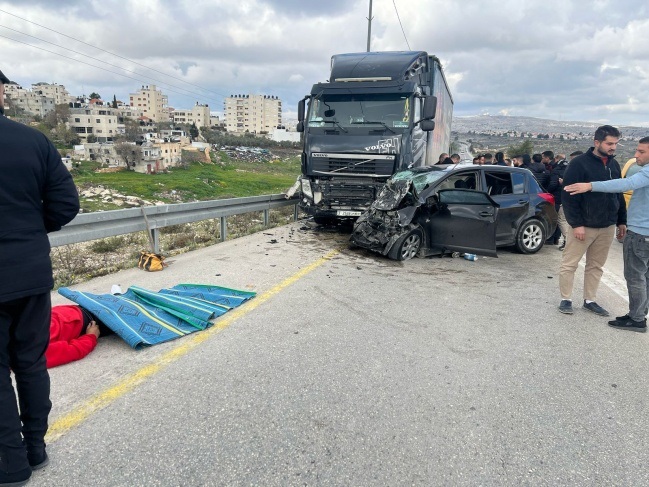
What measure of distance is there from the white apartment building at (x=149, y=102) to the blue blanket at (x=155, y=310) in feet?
572

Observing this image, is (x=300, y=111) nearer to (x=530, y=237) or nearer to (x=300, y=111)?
(x=300, y=111)

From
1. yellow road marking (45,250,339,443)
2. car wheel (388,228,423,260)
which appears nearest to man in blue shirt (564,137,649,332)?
car wheel (388,228,423,260)

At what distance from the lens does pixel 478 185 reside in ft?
25.8

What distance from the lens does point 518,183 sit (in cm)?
827

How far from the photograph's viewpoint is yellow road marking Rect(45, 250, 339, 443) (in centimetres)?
258

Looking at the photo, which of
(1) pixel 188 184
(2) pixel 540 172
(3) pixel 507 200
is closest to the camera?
(3) pixel 507 200

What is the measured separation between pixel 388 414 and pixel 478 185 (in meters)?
5.99

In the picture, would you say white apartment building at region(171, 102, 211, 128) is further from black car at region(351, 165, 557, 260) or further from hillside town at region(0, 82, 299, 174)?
black car at region(351, 165, 557, 260)

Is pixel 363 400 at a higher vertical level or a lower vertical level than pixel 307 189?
lower

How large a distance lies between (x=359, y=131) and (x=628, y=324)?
20.7ft

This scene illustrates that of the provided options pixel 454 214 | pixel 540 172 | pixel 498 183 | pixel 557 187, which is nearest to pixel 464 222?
pixel 454 214

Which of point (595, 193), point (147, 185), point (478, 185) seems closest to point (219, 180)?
point (147, 185)

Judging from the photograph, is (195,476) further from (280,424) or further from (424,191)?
(424,191)

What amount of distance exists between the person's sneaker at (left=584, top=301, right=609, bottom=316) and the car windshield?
3.18 metres
